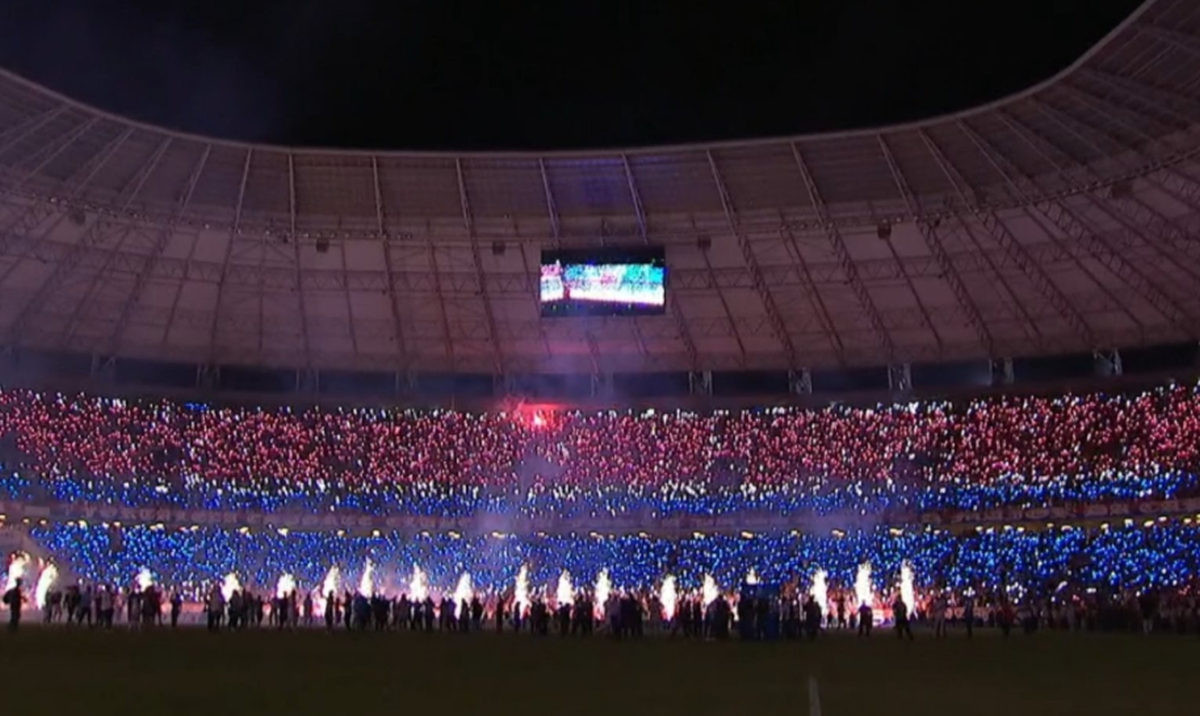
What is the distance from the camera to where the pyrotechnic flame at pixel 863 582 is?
5272 cm

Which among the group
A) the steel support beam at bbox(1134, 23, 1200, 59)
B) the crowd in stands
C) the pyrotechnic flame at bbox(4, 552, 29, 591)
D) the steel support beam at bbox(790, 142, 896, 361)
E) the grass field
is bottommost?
the grass field

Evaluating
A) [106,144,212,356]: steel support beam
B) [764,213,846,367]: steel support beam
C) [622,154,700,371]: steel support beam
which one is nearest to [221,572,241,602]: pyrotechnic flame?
[106,144,212,356]: steel support beam

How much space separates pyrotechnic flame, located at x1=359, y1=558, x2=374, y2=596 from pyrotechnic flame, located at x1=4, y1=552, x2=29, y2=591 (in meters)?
13.6

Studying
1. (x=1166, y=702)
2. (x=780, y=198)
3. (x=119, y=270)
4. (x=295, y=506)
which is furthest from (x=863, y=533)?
(x=1166, y=702)

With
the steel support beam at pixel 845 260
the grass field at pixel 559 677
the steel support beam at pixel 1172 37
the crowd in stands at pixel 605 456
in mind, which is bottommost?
the grass field at pixel 559 677

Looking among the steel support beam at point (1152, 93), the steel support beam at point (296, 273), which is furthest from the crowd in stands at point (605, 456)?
the steel support beam at point (1152, 93)

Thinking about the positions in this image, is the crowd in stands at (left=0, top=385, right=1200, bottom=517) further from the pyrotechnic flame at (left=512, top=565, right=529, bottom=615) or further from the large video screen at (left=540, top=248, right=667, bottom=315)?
the large video screen at (left=540, top=248, right=667, bottom=315)

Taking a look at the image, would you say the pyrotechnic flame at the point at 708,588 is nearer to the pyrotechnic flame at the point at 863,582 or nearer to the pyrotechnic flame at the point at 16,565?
the pyrotechnic flame at the point at 863,582

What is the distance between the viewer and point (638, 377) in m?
54.1

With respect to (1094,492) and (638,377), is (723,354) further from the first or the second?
(1094,492)

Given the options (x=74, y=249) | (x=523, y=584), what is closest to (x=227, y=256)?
(x=74, y=249)

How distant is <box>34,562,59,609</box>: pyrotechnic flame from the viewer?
48.7m

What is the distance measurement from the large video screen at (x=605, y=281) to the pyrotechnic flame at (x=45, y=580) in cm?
2485

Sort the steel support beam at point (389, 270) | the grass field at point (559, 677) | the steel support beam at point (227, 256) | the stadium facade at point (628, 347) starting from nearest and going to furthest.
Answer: the grass field at point (559, 677) < the stadium facade at point (628, 347) < the steel support beam at point (227, 256) < the steel support beam at point (389, 270)
